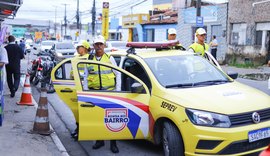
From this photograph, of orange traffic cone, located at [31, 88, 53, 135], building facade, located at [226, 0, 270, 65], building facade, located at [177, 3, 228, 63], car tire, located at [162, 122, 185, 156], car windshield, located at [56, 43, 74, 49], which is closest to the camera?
car tire, located at [162, 122, 185, 156]

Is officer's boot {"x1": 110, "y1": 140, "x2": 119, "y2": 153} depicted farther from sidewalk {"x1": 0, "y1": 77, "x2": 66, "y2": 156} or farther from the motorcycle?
the motorcycle

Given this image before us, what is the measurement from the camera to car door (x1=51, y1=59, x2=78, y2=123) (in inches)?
249

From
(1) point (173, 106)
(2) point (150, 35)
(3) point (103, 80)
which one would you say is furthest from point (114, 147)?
(2) point (150, 35)

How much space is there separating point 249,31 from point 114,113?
20649mm

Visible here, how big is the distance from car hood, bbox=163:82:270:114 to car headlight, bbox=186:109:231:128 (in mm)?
56

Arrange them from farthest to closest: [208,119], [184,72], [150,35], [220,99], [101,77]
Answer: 1. [150,35]
2. [101,77]
3. [184,72]
4. [220,99]
5. [208,119]

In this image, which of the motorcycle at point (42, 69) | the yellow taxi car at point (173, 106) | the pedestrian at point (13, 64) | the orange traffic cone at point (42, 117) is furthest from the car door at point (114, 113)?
the motorcycle at point (42, 69)

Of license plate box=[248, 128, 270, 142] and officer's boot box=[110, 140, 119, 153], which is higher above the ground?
license plate box=[248, 128, 270, 142]

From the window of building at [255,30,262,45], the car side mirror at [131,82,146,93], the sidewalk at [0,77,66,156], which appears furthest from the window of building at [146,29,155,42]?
the car side mirror at [131,82,146,93]

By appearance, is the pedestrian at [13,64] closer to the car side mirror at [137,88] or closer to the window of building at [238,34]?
the car side mirror at [137,88]

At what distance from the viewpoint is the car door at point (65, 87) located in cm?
632

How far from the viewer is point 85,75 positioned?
20.6 ft

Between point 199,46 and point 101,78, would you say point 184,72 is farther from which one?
point 199,46

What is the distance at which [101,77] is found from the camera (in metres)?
6.25
